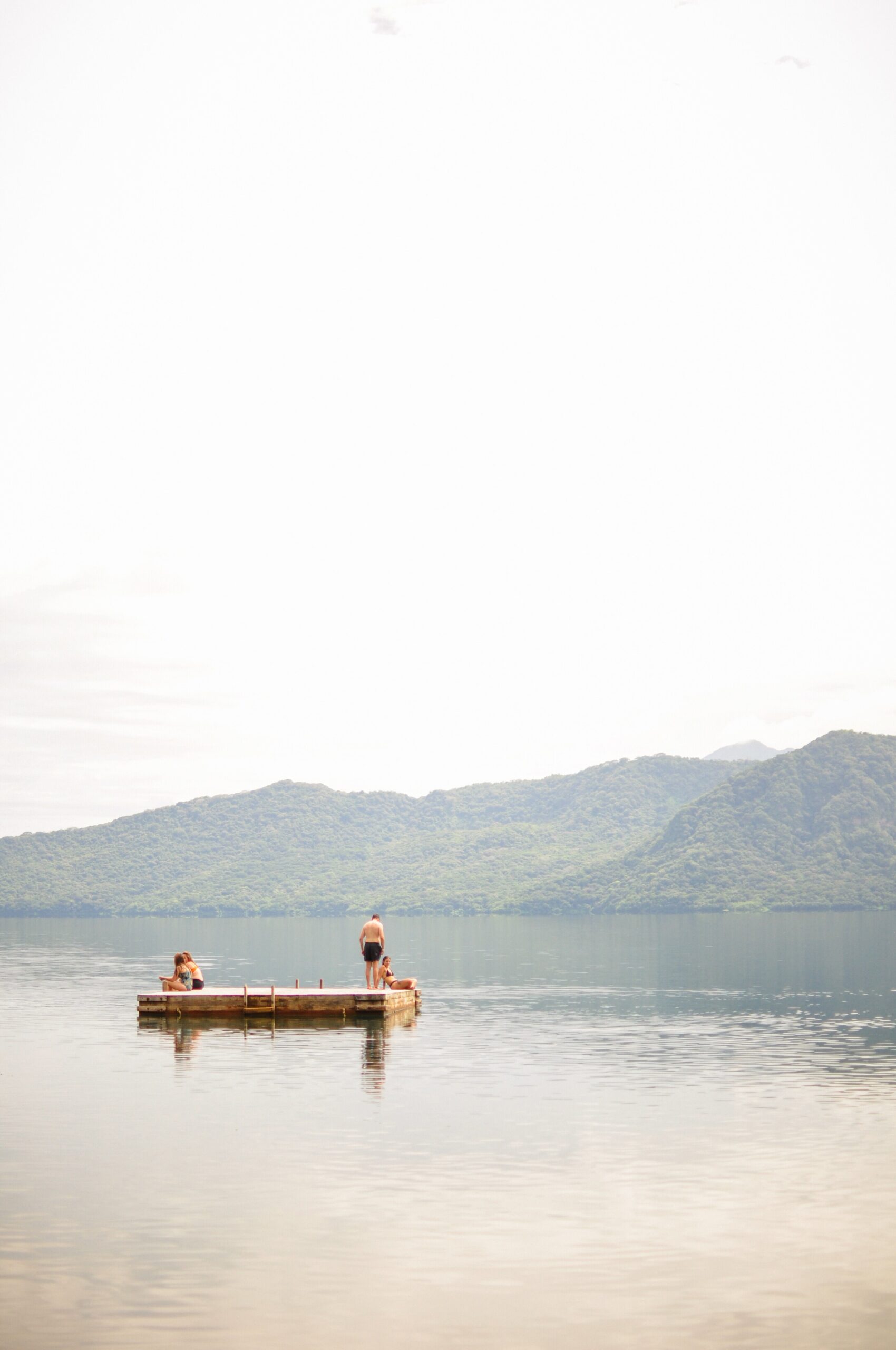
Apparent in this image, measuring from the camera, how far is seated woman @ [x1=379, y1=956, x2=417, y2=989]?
48594 millimetres

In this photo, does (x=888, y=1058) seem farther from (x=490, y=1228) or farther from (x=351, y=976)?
(x=351, y=976)

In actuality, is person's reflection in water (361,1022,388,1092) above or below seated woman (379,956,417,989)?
below

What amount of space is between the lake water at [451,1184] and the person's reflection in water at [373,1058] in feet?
0.45

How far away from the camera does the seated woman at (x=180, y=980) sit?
151 ft

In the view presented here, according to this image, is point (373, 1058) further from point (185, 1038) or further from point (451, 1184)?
point (451, 1184)

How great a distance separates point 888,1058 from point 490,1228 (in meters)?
21.2

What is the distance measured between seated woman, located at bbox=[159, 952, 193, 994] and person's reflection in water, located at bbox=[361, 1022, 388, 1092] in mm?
6389

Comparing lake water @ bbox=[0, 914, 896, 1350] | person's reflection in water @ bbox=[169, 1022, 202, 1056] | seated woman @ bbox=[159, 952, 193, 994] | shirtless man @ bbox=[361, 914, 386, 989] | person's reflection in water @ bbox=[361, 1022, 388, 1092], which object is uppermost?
shirtless man @ bbox=[361, 914, 386, 989]

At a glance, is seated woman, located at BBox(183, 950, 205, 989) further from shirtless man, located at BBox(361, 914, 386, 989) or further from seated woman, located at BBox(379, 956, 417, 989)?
seated woman, located at BBox(379, 956, 417, 989)

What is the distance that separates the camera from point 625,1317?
15266mm

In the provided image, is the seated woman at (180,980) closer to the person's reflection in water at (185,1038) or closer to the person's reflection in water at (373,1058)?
the person's reflection in water at (185,1038)

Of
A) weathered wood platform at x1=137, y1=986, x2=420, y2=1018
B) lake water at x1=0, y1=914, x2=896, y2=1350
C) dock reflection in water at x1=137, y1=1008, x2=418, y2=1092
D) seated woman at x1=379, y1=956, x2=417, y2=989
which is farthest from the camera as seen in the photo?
seated woman at x1=379, y1=956, x2=417, y2=989

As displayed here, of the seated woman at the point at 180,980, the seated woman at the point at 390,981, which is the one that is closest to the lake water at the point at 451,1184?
the seated woman at the point at 180,980

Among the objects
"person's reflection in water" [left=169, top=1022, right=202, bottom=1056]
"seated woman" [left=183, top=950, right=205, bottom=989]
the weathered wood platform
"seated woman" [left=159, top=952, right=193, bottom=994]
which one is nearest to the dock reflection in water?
"person's reflection in water" [left=169, top=1022, right=202, bottom=1056]
